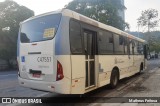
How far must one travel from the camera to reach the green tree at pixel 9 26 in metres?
30.0

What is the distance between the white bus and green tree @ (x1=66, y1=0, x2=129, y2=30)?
26137mm

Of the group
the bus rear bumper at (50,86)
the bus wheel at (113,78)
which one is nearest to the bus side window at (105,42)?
the bus wheel at (113,78)

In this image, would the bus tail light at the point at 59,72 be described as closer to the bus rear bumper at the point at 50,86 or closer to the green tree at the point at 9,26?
the bus rear bumper at the point at 50,86

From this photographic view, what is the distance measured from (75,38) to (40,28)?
48.5 inches

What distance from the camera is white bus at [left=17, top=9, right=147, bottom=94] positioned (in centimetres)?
626

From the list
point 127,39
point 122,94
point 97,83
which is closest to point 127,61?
point 127,39

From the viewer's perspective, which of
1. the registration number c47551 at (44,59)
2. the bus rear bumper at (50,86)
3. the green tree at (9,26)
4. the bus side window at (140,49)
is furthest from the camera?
the green tree at (9,26)

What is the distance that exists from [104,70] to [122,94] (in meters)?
1.25


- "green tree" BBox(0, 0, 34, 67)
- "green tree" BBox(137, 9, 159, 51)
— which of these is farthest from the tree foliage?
"green tree" BBox(0, 0, 34, 67)

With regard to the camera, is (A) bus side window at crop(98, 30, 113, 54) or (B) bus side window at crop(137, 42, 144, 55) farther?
(B) bus side window at crop(137, 42, 144, 55)

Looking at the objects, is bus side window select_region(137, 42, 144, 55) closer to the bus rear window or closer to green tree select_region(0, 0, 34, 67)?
the bus rear window

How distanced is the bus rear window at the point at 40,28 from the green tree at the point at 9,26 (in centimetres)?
2369

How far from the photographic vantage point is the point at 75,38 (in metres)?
6.82

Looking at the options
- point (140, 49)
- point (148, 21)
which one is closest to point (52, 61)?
point (140, 49)
